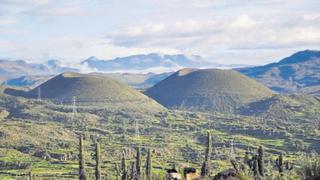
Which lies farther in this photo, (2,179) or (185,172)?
(2,179)

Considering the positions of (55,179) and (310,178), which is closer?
(310,178)

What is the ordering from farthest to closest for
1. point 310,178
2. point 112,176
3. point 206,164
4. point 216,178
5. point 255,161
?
point 112,176 < point 206,164 < point 255,161 < point 216,178 < point 310,178

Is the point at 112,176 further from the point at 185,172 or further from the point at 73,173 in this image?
the point at 185,172

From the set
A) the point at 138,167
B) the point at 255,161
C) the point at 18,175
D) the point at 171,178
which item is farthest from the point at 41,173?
the point at 171,178

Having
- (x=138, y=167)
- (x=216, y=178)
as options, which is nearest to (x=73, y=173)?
(x=138, y=167)

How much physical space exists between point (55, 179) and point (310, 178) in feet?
444

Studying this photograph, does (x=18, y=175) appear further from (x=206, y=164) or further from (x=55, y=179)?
(x=206, y=164)

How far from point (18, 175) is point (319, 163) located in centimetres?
14261

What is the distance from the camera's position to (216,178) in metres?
65.8

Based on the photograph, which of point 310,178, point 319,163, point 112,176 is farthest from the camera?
point 112,176

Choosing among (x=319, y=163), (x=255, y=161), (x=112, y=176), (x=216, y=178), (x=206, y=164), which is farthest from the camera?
(x=112, y=176)

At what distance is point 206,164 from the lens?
113m

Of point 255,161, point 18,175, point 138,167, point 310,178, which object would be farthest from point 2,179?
point 310,178

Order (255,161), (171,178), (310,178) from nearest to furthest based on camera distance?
(310,178) < (171,178) < (255,161)
